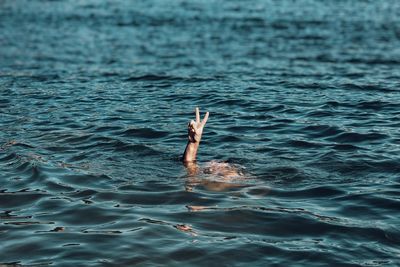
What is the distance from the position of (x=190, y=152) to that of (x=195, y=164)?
9.7 inches

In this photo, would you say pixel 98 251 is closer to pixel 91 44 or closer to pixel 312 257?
pixel 312 257

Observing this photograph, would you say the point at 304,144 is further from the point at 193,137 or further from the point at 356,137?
the point at 193,137

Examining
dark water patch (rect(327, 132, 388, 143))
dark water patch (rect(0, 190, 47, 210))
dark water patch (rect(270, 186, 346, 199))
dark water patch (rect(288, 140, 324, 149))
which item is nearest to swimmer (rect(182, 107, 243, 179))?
dark water patch (rect(270, 186, 346, 199))

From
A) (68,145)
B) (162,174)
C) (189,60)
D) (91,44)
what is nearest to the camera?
(162,174)

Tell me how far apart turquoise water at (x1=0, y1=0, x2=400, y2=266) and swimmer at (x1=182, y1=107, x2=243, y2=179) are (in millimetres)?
145

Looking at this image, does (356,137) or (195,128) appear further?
(356,137)

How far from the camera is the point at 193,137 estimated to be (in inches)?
453

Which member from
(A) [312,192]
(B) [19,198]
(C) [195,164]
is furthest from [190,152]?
(B) [19,198]

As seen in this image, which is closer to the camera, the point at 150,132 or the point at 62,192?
the point at 62,192

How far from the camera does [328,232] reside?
28.9 ft

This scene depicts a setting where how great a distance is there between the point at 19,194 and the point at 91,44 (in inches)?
799

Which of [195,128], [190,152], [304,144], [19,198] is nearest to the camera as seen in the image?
[19,198]

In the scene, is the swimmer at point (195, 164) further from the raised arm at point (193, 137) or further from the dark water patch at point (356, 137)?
the dark water patch at point (356, 137)

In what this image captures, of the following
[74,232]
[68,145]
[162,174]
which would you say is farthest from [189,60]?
[74,232]
